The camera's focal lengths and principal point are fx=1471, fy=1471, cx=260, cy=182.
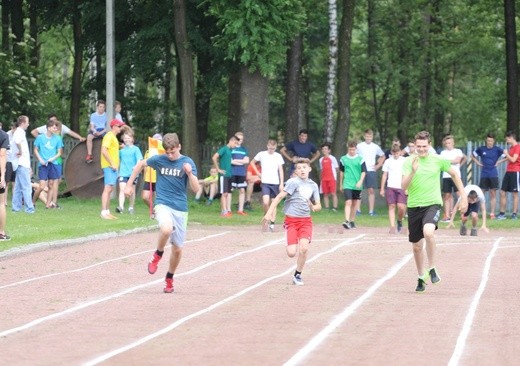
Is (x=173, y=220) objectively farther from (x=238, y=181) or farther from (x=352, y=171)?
(x=238, y=181)

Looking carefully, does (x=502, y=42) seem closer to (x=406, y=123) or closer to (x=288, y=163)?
(x=406, y=123)

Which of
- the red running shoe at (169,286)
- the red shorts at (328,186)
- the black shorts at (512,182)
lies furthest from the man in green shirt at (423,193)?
the red shorts at (328,186)

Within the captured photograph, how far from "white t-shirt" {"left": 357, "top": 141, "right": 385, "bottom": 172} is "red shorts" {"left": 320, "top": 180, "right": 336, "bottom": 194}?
193 cm

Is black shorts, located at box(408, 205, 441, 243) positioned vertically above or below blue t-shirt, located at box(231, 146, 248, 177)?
below

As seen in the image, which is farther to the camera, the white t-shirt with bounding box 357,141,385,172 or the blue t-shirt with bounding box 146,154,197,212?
the white t-shirt with bounding box 357,141,385,172

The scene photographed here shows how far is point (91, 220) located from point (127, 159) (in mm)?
2466

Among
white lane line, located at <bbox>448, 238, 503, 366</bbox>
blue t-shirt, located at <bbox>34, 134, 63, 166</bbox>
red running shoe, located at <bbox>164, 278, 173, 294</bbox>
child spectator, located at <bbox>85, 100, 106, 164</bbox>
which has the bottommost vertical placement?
white lane line, located at <bbox>448, 238, 503, 366</bbox>

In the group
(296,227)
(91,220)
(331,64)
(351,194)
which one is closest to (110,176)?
(91,220)

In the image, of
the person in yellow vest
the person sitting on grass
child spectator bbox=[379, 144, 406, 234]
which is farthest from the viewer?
the person in yellow vest

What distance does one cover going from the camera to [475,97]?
59.1m

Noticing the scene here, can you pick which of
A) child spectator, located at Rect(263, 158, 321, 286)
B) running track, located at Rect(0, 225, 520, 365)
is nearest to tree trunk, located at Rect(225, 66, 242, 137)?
running track, located at Rect(0, 225, 520, 365)

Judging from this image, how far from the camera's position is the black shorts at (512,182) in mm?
33963

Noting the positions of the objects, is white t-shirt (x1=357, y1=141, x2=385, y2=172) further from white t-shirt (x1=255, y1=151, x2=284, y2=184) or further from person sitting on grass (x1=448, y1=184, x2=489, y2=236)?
person sitting on grass (x1=448, y1=184, x2=489, y2=236)

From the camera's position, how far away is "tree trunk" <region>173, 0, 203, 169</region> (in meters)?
37.4
